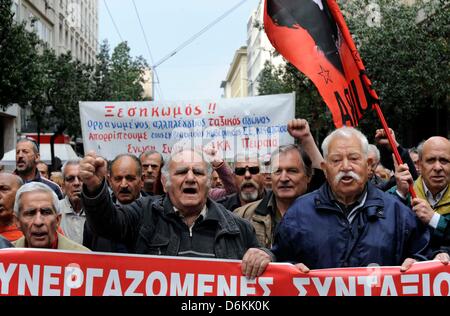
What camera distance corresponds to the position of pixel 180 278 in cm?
326

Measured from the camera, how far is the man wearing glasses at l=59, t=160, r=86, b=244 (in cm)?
516

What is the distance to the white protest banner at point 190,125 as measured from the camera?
22.1ft

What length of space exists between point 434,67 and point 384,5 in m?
3.15

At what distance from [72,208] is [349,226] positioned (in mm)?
2813

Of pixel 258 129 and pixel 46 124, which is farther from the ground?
pixel 46 124

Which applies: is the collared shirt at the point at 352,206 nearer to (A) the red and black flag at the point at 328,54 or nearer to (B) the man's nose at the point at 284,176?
(B) the man's nose at the point at 284,176

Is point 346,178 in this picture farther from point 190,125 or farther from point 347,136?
point 190,125

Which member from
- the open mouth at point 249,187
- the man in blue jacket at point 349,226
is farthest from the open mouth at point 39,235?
the open mouth at point 249,187

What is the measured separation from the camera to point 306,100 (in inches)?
1011

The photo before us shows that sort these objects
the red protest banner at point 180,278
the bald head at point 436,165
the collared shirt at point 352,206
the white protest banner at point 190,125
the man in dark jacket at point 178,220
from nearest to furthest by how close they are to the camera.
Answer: the red protest banner at point 180,278 < the collared shirt at point 352,206 < the man in dark jacket at point 178,220 < the bald head at point 436,165 < the white protest banner at point 190,125

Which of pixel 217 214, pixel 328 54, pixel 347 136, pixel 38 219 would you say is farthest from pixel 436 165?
pixel 38 219

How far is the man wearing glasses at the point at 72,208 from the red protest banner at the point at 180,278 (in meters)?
1.68

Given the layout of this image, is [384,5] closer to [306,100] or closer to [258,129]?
[306,100]
